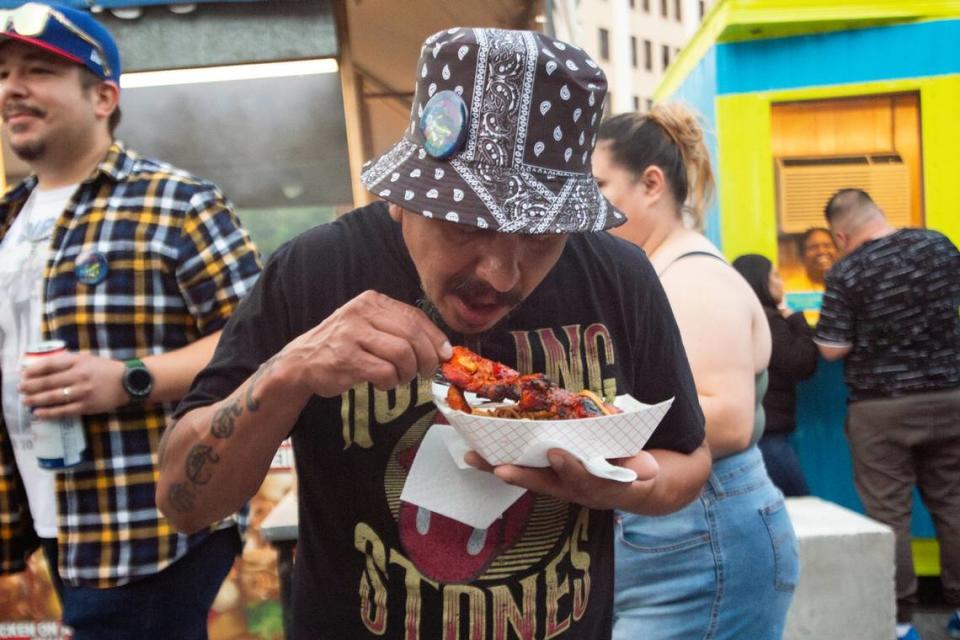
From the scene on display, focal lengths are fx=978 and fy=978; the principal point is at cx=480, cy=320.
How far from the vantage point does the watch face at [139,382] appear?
2.54 metres

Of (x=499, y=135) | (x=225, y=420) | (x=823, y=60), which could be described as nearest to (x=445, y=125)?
(x=499, y=135)

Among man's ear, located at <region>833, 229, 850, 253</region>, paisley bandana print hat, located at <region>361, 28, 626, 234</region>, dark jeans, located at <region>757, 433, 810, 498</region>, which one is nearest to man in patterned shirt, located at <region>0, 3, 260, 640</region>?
paisley bandana print hat, located at <region>361, 28, 626, 234</region>

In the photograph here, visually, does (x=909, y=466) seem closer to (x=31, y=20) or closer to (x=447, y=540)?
(x=447, y=540)

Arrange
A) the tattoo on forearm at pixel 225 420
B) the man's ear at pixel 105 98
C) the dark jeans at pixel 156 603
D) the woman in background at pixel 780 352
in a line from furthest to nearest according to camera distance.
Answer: the woman in background at pixel 780 352, the man's ear at pixel 105 98, the dark jeans at pixel 156 603, the tattoo on forearm at pixel 225 420

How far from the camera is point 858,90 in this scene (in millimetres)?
6391

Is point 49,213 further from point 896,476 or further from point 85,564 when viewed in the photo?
point 896,476

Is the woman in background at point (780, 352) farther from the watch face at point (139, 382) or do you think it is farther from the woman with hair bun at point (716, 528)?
the watch face at point (139, 382)

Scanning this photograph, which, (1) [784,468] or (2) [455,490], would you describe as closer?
(2) [455,490]

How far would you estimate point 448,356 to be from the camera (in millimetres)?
1531

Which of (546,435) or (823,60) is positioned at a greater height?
(823,60)

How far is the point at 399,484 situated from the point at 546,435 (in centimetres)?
37

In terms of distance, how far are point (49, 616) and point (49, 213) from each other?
229 cm

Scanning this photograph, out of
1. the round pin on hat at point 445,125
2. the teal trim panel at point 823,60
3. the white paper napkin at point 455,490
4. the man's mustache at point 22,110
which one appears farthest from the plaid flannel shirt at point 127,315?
the teal trim panel at point 823,60

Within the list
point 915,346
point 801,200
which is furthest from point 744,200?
point 915,346
